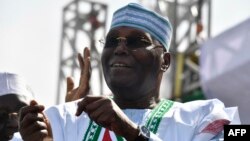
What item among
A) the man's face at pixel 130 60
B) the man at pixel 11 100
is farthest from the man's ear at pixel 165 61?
the man at pixel 11 100

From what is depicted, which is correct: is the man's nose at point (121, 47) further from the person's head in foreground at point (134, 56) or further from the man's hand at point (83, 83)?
the man's hand at point (83, 83)

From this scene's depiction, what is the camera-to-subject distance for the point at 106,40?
456cm

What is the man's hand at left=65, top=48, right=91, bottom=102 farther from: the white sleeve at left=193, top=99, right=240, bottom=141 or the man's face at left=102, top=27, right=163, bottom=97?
the white sleeve at left=193, top=99, right=240, bottom=141

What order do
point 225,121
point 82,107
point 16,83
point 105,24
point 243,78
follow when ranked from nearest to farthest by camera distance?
point 82,107, point 225,121, point 16,83, point 243,78, point 105,24

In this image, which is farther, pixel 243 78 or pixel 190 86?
pixel 190 86

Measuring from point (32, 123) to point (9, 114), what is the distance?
2.00 metres

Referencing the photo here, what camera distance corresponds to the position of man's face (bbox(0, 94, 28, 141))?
5676 millimetres

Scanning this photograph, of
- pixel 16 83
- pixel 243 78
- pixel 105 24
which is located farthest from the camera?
pixel 105 24

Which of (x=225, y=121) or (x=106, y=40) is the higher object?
(x=106, y=40)

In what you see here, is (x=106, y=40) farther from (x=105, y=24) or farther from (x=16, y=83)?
(x=105, y=24)

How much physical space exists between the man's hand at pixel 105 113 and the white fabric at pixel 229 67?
137 inches

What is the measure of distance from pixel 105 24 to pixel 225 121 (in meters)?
13.3

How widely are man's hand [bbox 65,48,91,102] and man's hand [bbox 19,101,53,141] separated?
4.75 ft

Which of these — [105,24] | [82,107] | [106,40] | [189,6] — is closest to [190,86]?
[189,6]
